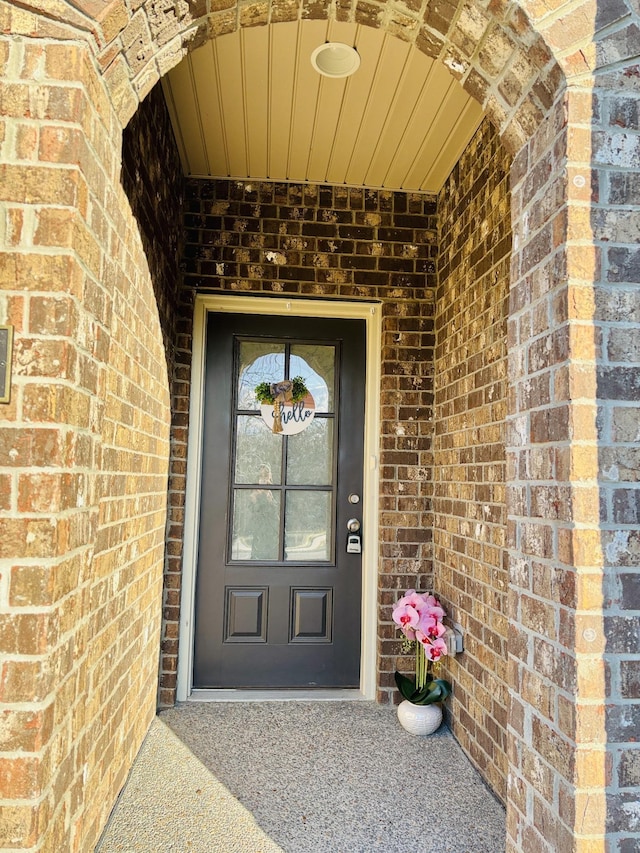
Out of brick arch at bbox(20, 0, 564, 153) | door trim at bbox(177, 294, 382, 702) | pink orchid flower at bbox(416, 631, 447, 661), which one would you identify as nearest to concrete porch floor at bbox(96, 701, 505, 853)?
door trim at bbox(177, 294, 382, 702)

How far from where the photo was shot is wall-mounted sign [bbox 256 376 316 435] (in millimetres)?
3104

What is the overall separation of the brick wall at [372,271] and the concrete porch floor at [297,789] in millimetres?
613

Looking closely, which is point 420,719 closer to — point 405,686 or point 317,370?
point 405,686

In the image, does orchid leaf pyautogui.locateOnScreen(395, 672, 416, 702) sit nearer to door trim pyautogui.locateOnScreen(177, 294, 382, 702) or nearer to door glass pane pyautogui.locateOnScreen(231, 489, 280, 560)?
door trim pyautogui.locateOnScreen(177, 294, 382, 702)

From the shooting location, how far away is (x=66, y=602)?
1.14m

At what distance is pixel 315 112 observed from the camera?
2.44 meters

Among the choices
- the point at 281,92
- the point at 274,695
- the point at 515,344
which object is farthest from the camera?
the point at 274,695

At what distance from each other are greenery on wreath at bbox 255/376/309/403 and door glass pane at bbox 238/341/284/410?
3 centimetres

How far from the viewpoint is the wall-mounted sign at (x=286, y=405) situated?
310 cm

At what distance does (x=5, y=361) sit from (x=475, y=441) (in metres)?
1.88

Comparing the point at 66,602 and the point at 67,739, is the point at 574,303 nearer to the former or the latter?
the point at 66,602

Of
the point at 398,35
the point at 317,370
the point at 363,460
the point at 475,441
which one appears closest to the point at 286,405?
the point at 317,370

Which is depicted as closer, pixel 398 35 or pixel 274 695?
pixel 398 35

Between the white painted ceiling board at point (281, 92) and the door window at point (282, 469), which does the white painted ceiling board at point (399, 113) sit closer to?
the white painted ceiling board at point (281, 92)
